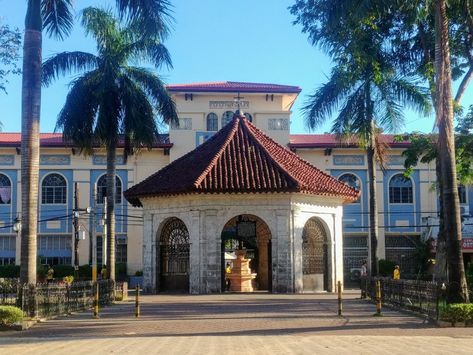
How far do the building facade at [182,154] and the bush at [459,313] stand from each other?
1237 inches

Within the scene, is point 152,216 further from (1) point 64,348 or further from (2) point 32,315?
(1) point 64,348

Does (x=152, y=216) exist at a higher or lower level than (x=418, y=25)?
lower

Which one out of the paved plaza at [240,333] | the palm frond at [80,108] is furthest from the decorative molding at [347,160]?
the paved plaza at [240,333]

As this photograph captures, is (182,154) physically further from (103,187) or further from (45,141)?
(45,141)

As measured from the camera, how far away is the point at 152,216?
31672 millimetres

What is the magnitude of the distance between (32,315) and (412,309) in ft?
36.3

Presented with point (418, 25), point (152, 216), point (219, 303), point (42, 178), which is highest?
point (418, 25)

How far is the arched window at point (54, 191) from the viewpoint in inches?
1930

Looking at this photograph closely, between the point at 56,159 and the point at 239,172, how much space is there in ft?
76.9

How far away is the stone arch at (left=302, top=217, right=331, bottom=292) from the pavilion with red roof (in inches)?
Answer: 1.9

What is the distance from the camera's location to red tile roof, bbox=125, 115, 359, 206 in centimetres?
2891

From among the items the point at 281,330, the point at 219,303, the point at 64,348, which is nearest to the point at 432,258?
the point at 219,303

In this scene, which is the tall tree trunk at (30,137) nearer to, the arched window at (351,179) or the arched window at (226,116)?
the arched window at (226,116)

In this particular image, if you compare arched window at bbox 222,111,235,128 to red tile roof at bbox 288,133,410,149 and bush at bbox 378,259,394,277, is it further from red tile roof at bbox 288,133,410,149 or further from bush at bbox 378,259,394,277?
bush at bbox 378,259,394,277
